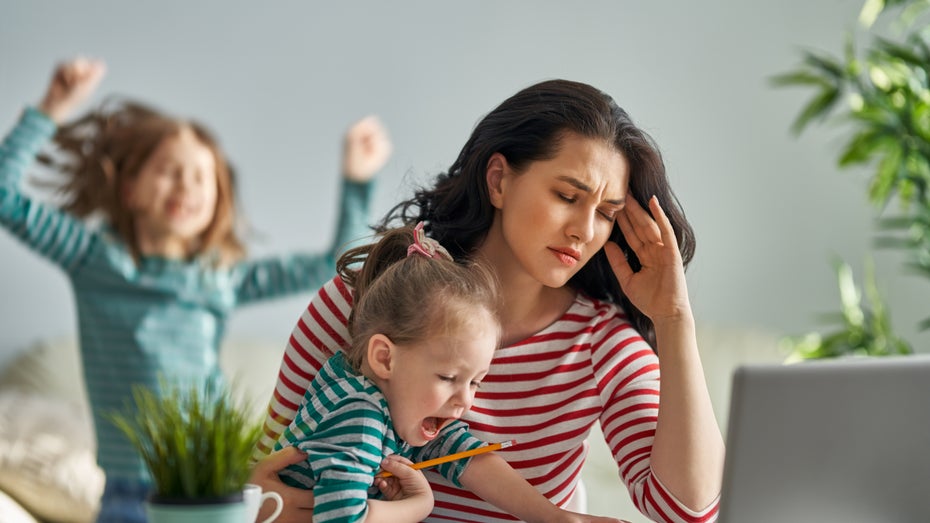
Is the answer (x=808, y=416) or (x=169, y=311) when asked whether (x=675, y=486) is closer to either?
(x=808, y=416)

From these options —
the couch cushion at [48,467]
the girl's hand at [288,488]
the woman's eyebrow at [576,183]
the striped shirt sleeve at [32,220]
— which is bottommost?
the couch cushion at [48,467]

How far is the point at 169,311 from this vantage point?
8.69 feet

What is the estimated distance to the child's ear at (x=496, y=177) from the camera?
1581 millimetres

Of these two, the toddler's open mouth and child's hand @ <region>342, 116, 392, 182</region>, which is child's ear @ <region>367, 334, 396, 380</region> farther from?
child's hand @ <region>342, 116, 392, 182</region>

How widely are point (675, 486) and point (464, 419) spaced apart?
32 cm

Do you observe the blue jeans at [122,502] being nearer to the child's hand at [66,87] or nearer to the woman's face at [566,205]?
the child's hand at [66,87]

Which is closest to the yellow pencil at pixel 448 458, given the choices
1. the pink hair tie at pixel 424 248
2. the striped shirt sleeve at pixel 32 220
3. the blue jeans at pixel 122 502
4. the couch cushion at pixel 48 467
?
the pink hair tie at pixel 424 248

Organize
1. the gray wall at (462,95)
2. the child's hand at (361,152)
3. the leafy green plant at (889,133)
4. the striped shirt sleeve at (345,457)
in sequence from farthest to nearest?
the gray wall at (462,95), the child's hand at (361,152), the leafy green plant at (889,133), the striped shirt sleeve at (345,457)

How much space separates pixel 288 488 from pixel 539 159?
22.4 inches

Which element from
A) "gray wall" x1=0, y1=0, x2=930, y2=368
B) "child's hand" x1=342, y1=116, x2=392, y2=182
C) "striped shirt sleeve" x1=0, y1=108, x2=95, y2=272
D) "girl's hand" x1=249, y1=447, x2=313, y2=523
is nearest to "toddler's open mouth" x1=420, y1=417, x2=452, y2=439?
"girl's hand" x1=249, y1=447, x2=313, y2=523

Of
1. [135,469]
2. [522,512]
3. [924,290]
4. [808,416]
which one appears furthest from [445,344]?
[924,290]

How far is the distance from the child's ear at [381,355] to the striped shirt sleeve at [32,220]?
1.57 meters

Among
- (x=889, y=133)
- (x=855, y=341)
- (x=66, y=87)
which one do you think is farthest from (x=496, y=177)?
(x=855, y=341)

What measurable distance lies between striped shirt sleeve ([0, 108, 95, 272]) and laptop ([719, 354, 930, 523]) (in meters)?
1.96
